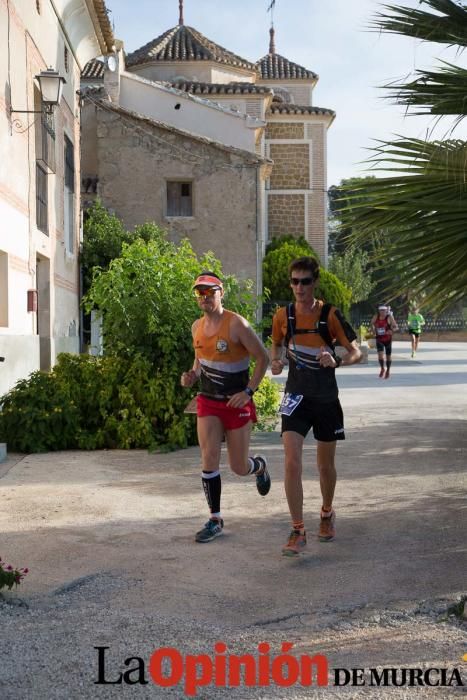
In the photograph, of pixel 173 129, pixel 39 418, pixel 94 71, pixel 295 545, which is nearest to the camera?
pixel 295 545

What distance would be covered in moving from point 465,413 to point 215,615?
33.4 feet

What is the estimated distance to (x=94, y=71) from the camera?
35.0 metres

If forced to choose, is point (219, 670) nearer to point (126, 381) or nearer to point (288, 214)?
point (126, 381)

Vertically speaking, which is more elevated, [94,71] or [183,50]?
[183,50]

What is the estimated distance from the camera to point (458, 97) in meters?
7.04

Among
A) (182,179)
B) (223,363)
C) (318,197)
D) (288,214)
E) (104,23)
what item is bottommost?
(223,363)

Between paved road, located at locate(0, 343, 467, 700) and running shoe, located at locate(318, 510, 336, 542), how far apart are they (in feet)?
0.23

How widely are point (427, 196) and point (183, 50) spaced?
35.1 m

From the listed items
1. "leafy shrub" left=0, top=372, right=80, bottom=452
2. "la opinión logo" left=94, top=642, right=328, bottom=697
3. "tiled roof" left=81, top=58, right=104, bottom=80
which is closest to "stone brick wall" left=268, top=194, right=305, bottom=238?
"tiled roof" left=81, top=58, right=104, bottom=80

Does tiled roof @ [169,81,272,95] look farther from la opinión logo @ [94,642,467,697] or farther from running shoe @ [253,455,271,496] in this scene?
la opinión logo @ [94,642,467,697]

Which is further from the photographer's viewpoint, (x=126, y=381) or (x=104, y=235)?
(x=104, y=235)

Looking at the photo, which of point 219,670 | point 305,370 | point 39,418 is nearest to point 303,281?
point 305,370

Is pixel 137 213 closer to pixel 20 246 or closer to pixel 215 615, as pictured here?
pixel 20 246

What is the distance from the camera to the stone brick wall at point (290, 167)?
139 ft
